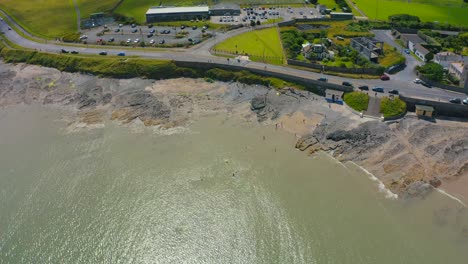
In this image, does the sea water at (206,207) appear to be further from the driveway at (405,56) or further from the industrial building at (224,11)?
the industrial building at (224,11)

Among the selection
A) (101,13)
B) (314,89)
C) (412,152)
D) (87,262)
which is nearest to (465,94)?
(412,152)

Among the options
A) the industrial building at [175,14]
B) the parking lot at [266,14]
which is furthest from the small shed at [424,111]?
the industrial building at [175,14]

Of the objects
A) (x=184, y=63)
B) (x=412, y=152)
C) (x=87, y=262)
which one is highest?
(x=184, y=63)

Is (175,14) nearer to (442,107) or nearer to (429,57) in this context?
(429,57)

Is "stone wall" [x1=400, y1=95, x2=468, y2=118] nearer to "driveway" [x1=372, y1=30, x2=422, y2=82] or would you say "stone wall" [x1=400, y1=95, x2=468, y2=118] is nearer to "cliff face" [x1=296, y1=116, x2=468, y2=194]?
"cliff face" [x1=296, y1=116, x2=468, y2=194]

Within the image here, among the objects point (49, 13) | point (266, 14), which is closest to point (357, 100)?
point (266, 14)

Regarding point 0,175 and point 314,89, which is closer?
point 0,175

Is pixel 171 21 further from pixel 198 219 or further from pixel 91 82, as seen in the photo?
pixel 198 219
